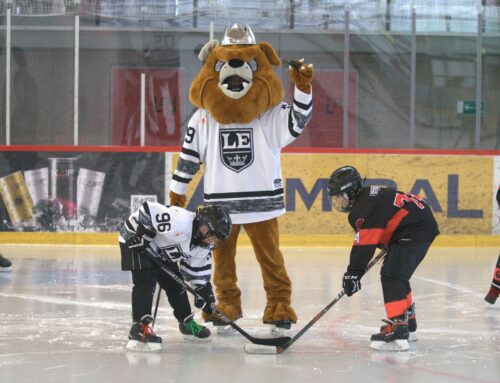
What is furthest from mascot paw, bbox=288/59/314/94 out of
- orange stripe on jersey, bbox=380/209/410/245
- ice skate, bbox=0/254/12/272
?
ice skate, bbox=0/254/12/272

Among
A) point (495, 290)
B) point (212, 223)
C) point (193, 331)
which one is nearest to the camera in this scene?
point (212, 223)

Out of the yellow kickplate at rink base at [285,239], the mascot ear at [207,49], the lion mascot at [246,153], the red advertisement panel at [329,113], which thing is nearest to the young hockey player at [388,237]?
the lion mascot at [246,153]

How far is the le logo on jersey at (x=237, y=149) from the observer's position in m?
4.69

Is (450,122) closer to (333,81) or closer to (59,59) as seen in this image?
(333,81)

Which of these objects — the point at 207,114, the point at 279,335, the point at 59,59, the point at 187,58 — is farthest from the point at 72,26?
the point at 279,335

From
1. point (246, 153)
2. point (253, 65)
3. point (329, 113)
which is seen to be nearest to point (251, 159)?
point (246, 153)

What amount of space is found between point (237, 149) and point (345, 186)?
27.3 inches

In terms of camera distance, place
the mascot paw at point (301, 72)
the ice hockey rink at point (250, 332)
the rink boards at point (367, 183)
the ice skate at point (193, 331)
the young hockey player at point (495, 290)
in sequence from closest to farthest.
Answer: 1. the ice hockey rink at point (250, 332)
2. the ice skate at point (193, 331)
3. the mascot paw at point (301, 72)
4. the young hockey player at point (495, 290)
5. the rink boards at point (367, 183)

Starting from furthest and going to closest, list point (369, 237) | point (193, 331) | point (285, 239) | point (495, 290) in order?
1. point (285, 239)
2. point (495, 290)
3. point (193, 331)
4. point (369, 237)

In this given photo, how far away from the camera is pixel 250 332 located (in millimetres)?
4727

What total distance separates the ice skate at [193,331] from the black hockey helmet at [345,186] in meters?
0.89

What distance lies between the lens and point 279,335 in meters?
4.54

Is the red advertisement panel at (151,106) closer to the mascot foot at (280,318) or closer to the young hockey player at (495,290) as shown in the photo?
the young hockey player at (495,290)

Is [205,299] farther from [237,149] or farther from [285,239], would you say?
[285,239]
